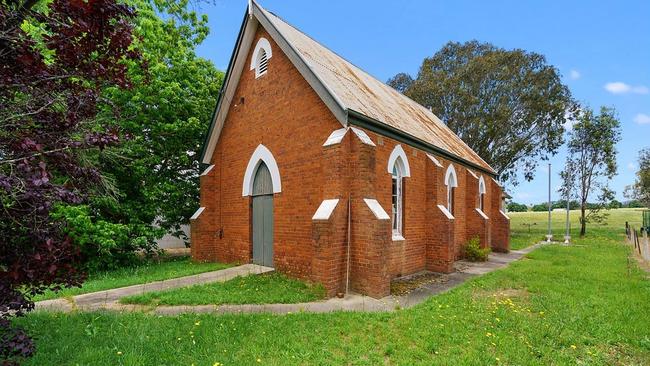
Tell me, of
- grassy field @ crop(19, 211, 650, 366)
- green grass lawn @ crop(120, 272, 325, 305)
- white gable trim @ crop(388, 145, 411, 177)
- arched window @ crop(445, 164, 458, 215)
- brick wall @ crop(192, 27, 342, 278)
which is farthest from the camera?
arched window @ crop(445, 164, 458, 215)

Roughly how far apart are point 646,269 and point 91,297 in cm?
1774

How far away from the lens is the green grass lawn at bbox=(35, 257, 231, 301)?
8398mm

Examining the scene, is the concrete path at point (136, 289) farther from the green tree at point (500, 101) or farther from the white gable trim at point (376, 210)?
the green tree at point (500, 101)

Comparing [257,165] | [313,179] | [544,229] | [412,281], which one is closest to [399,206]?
[412,281]

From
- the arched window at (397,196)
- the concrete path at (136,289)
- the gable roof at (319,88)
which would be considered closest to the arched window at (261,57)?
the gable roof at (319,88)

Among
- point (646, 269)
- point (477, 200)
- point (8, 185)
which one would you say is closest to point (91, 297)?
point (8, 185)

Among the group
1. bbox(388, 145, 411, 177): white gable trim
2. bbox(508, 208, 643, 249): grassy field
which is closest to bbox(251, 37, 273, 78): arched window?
bbox(388, 145, 411, 177): white gable trim

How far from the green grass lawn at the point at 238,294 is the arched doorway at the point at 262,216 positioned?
6.48 ft

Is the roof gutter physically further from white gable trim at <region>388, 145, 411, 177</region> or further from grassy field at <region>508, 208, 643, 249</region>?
grassy field at <region>508, 208, 643, 249</region>

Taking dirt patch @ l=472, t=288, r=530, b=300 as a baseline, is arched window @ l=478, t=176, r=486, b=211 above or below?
above

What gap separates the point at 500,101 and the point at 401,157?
809 inches

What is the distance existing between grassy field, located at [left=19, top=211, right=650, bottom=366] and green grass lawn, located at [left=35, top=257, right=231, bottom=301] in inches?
91.7

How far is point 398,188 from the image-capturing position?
35.7ft

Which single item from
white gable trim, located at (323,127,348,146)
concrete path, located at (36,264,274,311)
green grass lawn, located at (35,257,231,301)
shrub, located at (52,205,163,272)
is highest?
white gable trim, located at (323,127,348,146)
